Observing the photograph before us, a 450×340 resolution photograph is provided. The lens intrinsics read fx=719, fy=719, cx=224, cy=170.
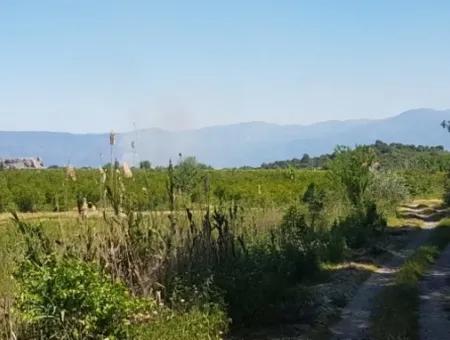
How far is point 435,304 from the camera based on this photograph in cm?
1133

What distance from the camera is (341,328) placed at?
974 centimetres

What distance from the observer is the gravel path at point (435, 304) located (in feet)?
31.0

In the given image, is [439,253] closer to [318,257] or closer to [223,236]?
[318,257]

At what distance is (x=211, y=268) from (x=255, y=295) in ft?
3.85

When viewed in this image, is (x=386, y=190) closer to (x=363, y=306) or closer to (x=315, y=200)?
(x=315, y=200)

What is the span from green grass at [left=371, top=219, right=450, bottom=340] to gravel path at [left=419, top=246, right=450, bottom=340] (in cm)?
11

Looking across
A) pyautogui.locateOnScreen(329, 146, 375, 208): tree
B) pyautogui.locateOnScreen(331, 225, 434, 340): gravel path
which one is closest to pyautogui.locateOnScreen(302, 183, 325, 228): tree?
pyautogui.locateOnScreen(329, 146, 375, 208): tree

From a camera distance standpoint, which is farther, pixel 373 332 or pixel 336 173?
pixel 336 173

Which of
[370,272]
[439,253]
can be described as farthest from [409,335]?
[439,253]

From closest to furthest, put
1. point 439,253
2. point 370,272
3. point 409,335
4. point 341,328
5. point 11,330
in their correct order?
1. point 11,330
2. point 409,335
3. point 341,328
4. point 370,272
5. point 439,253

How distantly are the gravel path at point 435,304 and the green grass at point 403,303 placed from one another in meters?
0.11

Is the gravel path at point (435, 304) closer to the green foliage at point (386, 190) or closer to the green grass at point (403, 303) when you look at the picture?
the green grass at point (403, 303)

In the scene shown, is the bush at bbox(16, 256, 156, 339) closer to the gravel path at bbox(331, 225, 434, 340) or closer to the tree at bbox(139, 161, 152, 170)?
the tree at bbox(139, 161, 152, 170)

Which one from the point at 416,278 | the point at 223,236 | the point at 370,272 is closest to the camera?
the point at 223,236
